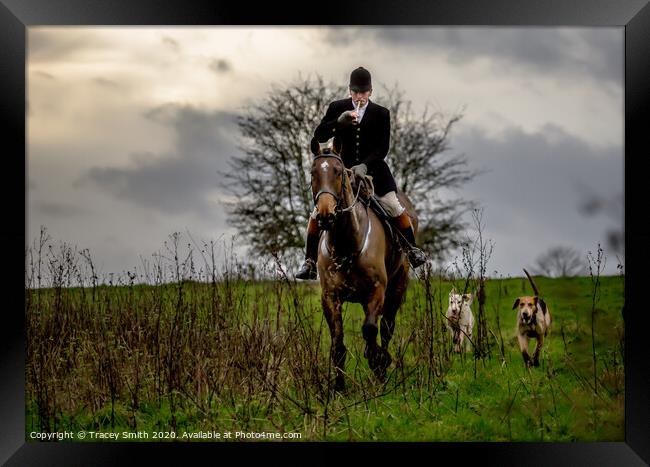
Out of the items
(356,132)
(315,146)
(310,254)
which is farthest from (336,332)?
(356,132)

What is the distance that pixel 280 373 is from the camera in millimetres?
7754

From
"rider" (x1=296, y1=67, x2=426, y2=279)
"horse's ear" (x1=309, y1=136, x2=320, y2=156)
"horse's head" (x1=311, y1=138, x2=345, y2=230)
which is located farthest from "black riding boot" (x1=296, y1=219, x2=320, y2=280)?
"horse's ear" (x1=309, y1=136, x2=320, y2=156)

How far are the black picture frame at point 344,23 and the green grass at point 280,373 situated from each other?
17 centimetres

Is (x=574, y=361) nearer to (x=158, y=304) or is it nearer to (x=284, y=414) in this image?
(x=284, y=414)

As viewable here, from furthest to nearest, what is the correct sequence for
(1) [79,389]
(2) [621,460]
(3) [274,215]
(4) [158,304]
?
1. (3) [274,215]
2. (4) [158,304]
3. (1) [79,389]
4. (2) [621,460]

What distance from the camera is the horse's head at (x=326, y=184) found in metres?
7.55

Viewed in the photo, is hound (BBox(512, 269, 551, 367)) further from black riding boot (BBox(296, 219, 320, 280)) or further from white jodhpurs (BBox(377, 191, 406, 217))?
black riding boot (BBox(296, 219, 320, 280))

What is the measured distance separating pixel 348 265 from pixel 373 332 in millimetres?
768

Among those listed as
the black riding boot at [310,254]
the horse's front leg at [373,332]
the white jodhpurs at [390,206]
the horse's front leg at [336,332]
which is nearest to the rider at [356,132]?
the black riding boot at [310,254]

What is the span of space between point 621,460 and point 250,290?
4301 mm

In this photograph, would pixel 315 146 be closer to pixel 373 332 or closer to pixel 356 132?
pixel 356 132

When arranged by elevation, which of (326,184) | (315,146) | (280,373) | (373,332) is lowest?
(280,373)

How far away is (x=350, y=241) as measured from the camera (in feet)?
27.5
